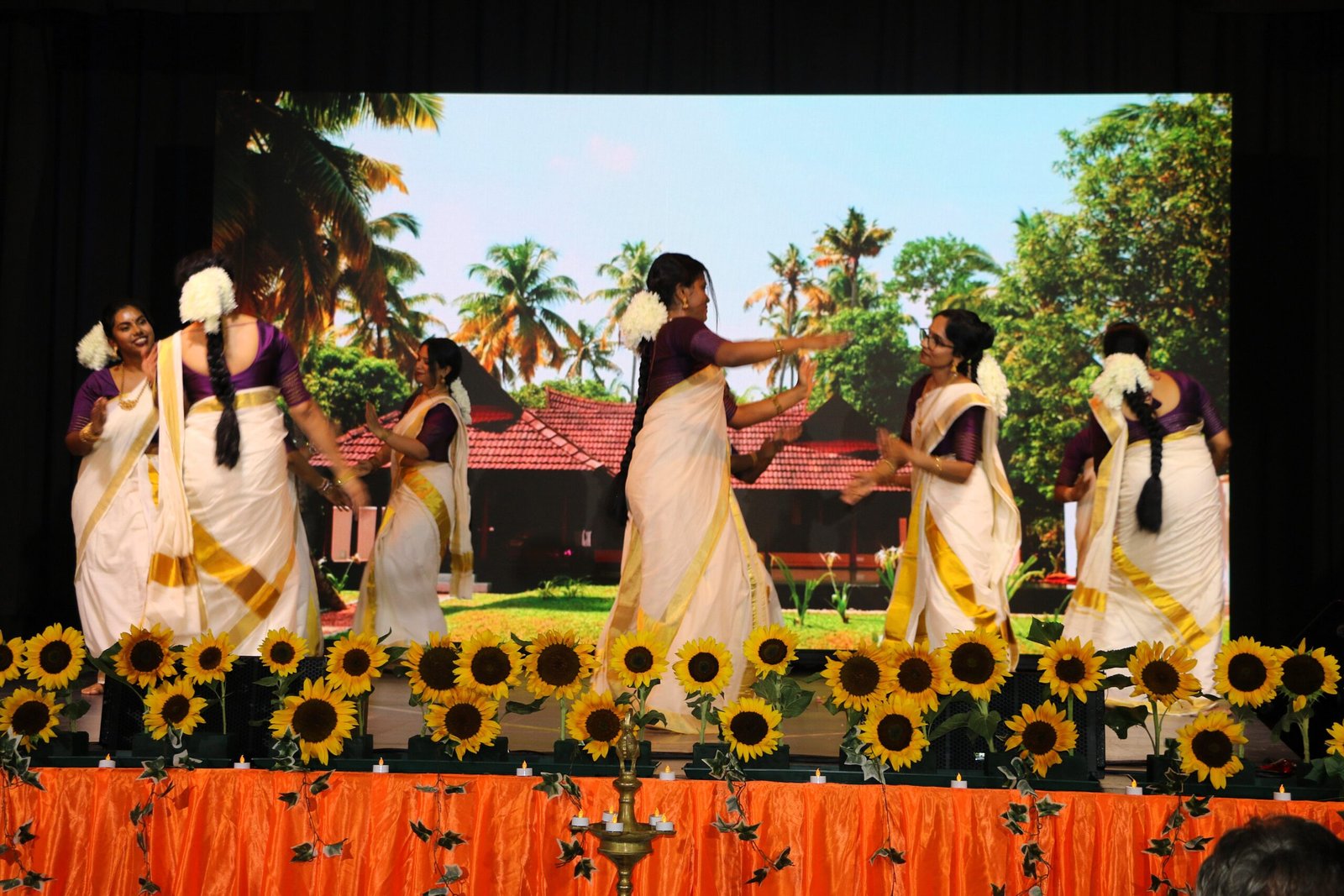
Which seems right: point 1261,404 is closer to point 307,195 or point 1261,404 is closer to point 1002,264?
point 1002,264

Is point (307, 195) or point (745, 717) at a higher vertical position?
point (307, 195)

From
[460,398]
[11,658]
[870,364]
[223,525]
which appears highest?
[870,364]

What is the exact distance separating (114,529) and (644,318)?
2.53 metres

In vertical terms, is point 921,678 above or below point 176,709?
above

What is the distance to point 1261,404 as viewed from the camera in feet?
25.0

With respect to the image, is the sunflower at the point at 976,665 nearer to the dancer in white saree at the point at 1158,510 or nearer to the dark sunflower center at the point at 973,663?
the dark sunflower center at the point at 973,663

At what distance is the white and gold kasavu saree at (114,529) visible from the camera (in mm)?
5898

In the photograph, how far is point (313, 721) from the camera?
348cm

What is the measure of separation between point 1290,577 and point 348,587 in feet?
17.3

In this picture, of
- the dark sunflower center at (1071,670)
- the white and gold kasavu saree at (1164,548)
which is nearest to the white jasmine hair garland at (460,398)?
the white and gold kasavu saree at (1164,548)

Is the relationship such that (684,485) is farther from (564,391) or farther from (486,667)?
(564,391)

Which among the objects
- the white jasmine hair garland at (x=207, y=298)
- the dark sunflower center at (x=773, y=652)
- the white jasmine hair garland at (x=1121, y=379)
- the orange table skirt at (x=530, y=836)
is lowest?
the orange table skirt at (x=530, y=836)

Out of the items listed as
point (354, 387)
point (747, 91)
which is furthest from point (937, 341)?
point (354, 387)

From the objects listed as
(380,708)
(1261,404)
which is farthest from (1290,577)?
(380,708)
